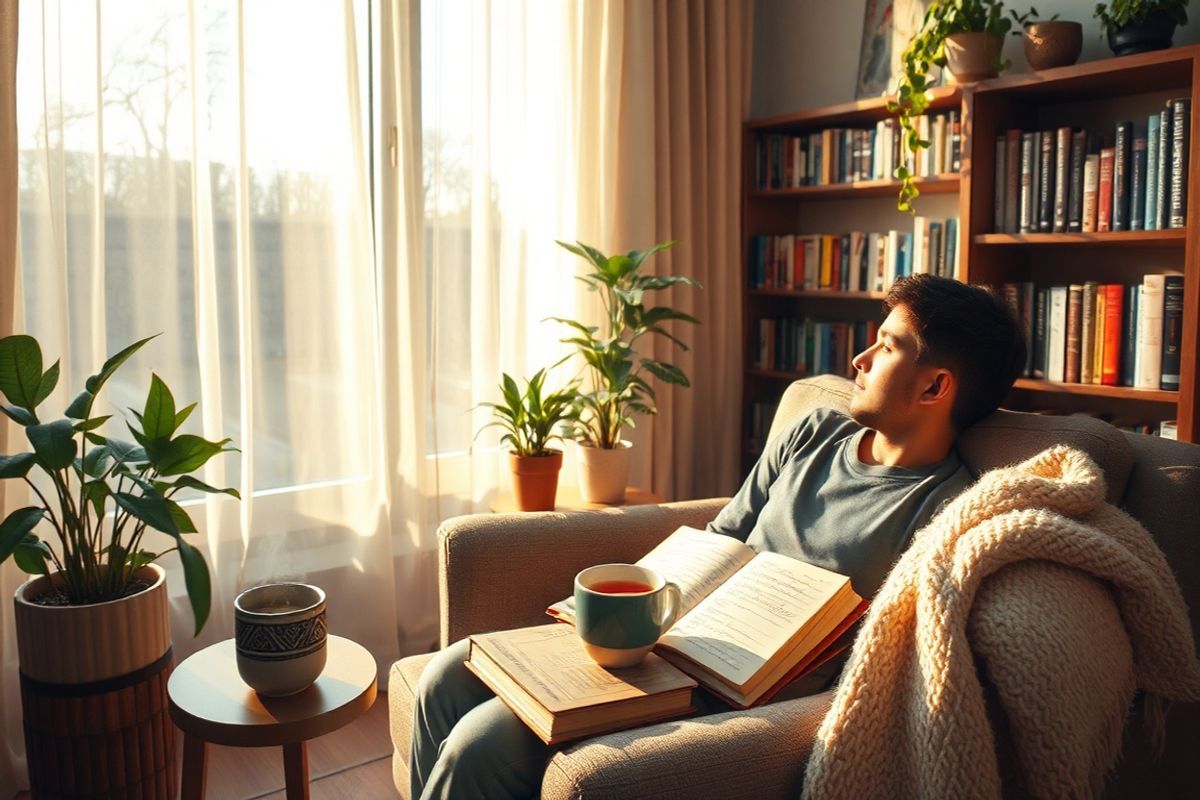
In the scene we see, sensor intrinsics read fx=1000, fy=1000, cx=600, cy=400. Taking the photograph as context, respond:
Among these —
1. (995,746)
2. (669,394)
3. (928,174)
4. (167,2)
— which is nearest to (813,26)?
(928,174)

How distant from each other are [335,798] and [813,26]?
257 centimetres

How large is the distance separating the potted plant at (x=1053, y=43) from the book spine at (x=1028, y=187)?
168 millimetres

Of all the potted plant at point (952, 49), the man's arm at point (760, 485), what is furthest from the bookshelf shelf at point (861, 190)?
the man's arm at point (760, 485)

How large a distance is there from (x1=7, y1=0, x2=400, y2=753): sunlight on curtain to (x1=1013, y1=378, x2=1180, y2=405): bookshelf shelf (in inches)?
63.9

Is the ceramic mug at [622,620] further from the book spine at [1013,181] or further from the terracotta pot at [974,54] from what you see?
the terracotta pot at [974,54]

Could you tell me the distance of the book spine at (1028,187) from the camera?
2385 mm

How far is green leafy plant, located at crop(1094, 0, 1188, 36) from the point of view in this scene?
2.15m

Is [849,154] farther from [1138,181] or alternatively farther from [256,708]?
[256,708]

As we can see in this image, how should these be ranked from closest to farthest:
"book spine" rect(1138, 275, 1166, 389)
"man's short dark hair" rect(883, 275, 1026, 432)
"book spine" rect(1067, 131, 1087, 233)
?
"man's short dark hair" rect(883, 275, 1026, 432) < "book spine" rect(1138, 275, 1166, 389) < "book spine" rect(1067, 131, 1087, 233)

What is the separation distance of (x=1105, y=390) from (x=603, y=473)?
1.16m

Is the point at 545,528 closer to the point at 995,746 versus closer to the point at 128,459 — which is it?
the point at 128,459

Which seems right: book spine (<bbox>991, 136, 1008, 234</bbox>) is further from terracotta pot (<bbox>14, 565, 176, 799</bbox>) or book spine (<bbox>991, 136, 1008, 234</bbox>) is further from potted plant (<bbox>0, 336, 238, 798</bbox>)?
terracotta pot (<bbox>14, 565, 176, 799</bbox>)

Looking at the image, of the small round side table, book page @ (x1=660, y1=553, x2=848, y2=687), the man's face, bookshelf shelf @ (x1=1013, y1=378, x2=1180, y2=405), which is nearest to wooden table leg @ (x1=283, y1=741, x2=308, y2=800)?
the small round side table

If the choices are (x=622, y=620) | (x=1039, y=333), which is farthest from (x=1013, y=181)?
(x=622, y=620)
